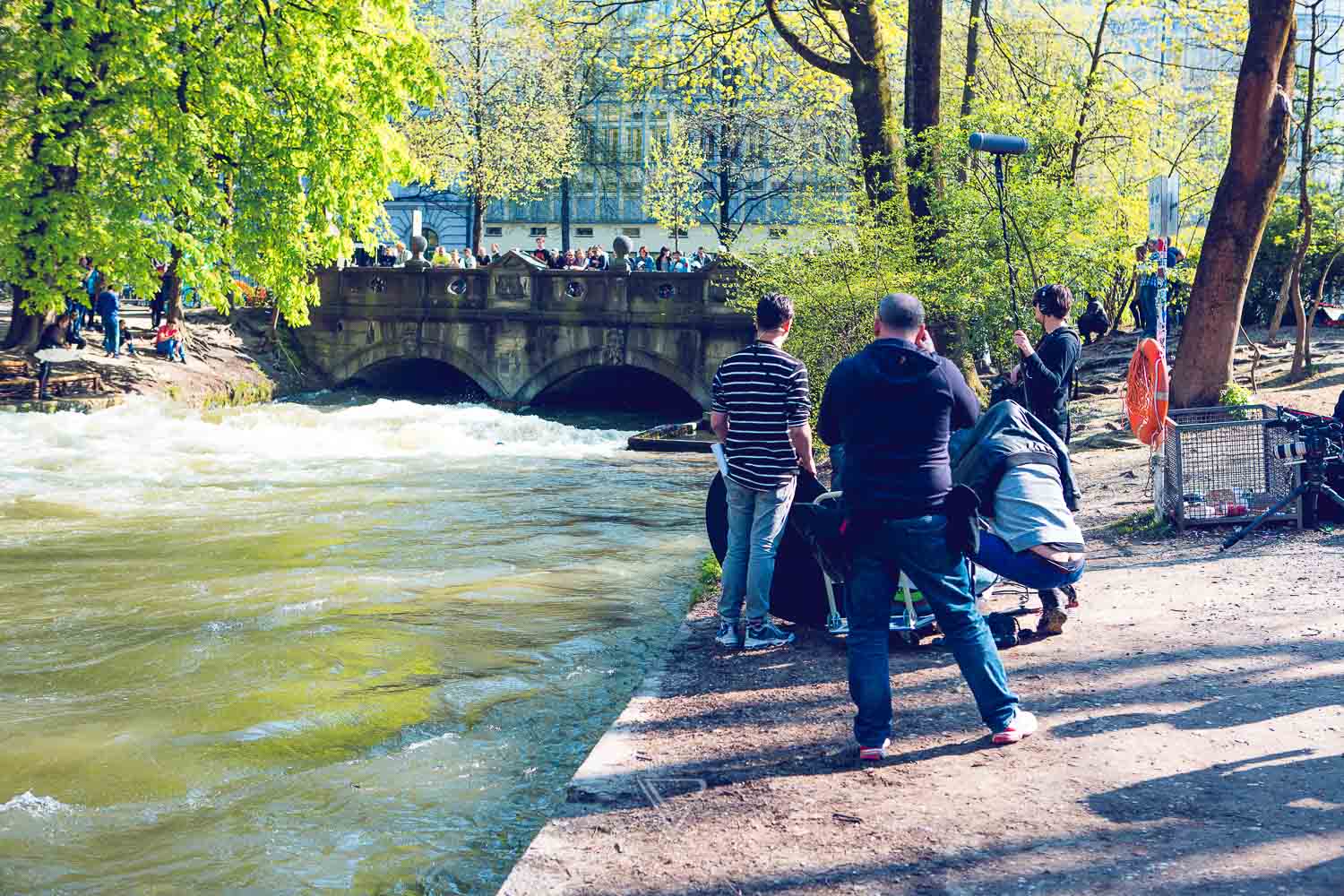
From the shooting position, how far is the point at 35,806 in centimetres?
624

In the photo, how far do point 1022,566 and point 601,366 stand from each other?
26.3 metres

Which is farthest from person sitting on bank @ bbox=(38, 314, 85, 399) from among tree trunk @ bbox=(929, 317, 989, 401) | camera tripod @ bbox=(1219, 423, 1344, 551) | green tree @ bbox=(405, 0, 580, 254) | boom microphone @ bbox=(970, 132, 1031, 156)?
camera tripod @ bbox=(1219, 423, 1344, 551)

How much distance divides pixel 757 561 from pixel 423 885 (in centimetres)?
253

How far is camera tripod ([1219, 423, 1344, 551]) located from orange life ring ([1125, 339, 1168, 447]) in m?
0.83

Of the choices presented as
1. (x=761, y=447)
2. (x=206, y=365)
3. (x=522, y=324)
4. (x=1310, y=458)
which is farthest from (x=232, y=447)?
(x=1310, y=458)

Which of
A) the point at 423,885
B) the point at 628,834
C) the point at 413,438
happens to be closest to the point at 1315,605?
the point at 628,834

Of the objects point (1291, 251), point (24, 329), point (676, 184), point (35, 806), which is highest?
point (676, 184)

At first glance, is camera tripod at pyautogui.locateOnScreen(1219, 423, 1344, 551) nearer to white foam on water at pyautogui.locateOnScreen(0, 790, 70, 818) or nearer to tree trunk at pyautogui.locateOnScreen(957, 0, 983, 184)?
white foam on water at pyautogui.locateOnScreen(0, 790, 70, 818)

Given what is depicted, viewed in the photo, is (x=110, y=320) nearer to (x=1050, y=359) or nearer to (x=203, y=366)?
(x=203, y=366)

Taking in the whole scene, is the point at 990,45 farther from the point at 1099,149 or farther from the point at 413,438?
the point at 413,438

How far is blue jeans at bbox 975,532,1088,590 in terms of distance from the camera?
19.3 feet

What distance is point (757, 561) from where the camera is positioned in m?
7.07

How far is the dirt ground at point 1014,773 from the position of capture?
4230mm

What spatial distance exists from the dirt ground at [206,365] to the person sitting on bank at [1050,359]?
2162 centimetres
